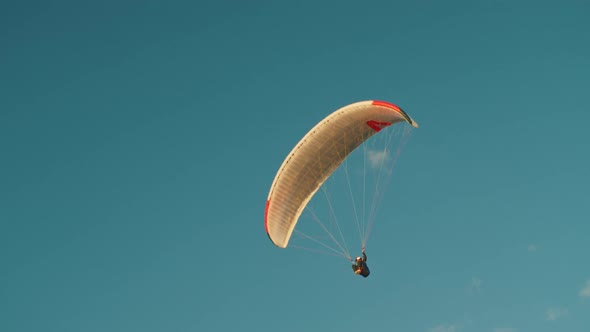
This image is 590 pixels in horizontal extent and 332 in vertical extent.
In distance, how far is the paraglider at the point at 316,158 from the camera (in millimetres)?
44562

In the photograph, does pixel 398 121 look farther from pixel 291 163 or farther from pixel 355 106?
pixel 291 163

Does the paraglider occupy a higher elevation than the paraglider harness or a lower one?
higher

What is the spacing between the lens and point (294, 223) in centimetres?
4856

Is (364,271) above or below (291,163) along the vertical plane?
below

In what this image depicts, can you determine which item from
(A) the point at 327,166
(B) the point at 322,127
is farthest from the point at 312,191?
(B) the point at 322,127

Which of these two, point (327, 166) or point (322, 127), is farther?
point (327, 166)

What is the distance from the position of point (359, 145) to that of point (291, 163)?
14.3 ft

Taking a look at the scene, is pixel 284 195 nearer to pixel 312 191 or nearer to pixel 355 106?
pixel 312 191

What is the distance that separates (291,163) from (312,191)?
2.95m

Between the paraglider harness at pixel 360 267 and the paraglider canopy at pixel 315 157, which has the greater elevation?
the paraglider canopy at pixel 315 157

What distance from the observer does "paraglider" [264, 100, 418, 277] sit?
44.6 meters

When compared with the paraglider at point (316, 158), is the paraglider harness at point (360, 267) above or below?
below

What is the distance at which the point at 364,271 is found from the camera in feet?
148

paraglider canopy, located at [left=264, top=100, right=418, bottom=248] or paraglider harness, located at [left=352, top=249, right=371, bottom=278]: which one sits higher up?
paraglider canopy, located at [left=264, top=100, right=418, bottom=248]
